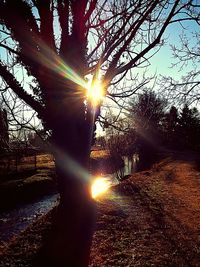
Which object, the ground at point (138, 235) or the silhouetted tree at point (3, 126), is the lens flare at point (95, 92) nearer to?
the silhouetted tree at point (3, 126)

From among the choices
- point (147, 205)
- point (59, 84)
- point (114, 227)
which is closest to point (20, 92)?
point (59, 84)

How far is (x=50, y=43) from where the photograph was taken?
295 inches

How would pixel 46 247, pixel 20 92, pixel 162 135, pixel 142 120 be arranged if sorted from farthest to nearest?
pixel 162 135
pixel 142 120
pixel 20 92
pixel 46 247

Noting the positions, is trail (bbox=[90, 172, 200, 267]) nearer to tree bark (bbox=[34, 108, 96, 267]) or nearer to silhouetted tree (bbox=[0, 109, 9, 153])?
tree bark (bbox=[34, 108, 96, 267])

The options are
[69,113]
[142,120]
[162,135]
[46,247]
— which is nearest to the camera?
[46,247]

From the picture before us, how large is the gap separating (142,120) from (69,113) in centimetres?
318

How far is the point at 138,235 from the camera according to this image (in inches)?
258

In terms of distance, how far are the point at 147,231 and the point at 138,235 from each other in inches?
15.8

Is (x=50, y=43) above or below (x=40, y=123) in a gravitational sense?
above

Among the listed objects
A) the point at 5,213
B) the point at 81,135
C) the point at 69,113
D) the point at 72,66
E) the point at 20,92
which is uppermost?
the point at 72,66

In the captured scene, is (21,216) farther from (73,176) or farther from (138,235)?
(138,235)

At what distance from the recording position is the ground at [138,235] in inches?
210

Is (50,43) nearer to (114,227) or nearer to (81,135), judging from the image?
(81,135)

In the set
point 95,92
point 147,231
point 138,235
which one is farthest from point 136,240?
point 95,92
